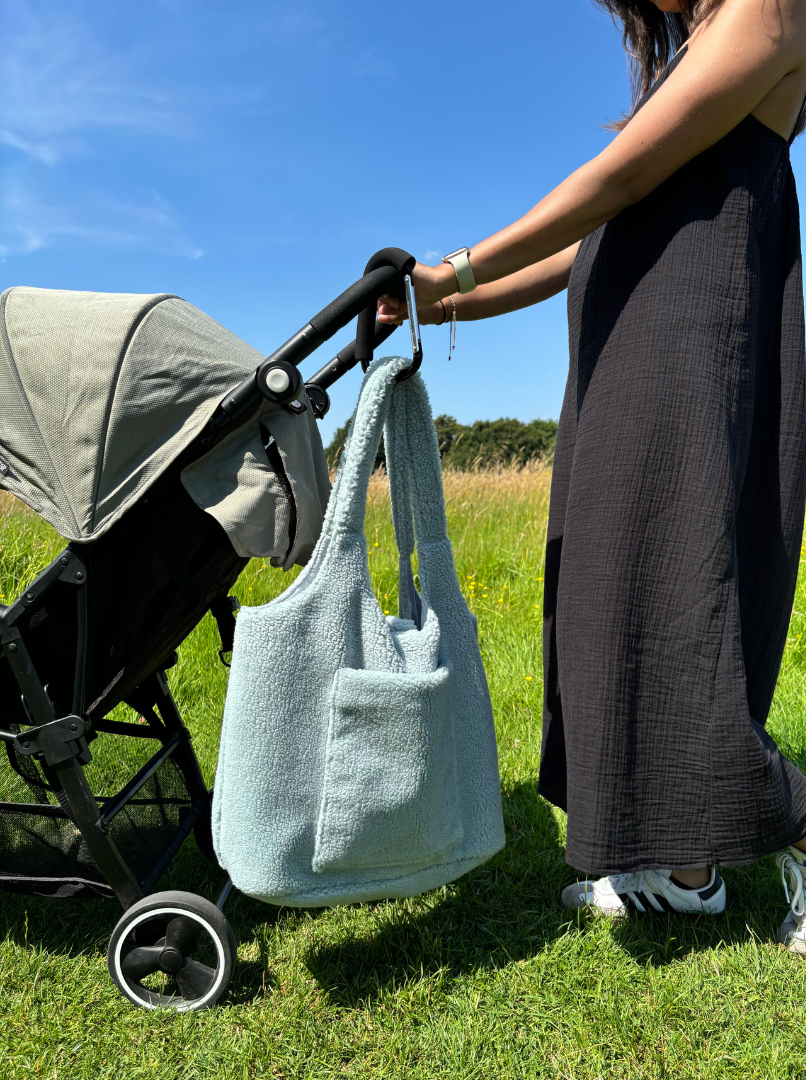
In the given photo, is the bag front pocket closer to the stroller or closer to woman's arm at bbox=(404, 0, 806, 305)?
the stroller

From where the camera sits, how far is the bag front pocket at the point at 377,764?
1256 mm

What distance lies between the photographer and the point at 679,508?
142 centimetres

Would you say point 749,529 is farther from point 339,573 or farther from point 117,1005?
point 117,1005

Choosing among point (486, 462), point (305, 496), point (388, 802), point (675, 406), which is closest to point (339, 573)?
point (305, 496)

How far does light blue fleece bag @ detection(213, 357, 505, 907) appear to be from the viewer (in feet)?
4.08

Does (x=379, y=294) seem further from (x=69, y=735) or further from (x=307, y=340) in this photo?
(x=69, y=735)

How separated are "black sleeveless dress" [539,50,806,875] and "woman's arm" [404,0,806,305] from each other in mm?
99

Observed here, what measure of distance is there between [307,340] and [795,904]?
159 centimetres

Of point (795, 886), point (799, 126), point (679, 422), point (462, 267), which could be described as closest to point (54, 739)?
point (462, 267)

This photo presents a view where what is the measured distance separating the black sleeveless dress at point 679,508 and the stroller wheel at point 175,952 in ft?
2.39

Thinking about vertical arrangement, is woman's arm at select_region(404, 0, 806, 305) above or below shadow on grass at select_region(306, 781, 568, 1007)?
above

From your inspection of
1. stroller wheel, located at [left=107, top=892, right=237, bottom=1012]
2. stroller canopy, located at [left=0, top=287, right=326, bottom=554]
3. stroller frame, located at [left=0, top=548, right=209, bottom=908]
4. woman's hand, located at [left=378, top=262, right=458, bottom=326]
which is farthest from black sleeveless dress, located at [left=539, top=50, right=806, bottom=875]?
stroller frame, located at [left=0, top=548, right=209, bottom=908]

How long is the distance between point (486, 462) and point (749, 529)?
6.13 m

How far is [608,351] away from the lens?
1.51 metres
